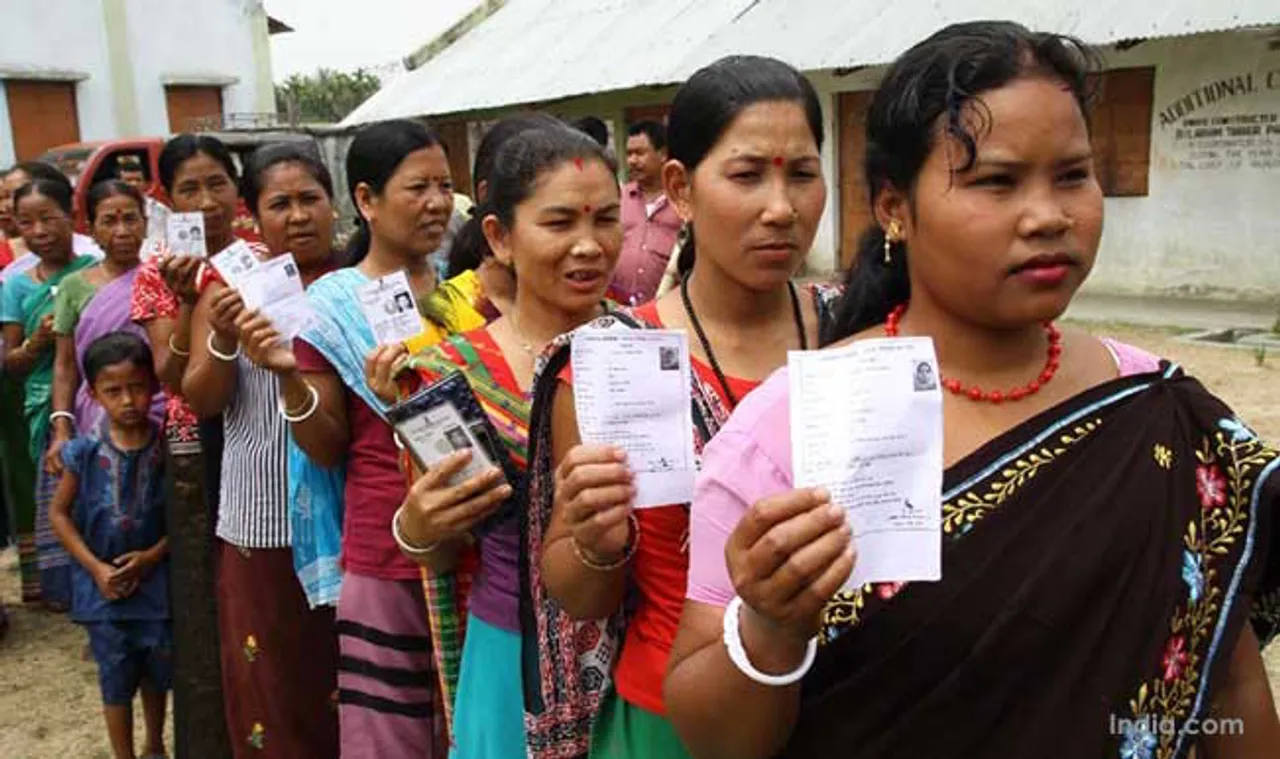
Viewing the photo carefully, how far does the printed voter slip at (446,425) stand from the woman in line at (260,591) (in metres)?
1.16

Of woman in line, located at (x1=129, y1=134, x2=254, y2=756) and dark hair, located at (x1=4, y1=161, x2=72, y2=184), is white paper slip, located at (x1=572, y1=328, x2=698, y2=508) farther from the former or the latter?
dark hair, located at (x1=4, y1=161, x2=72, y2=184)

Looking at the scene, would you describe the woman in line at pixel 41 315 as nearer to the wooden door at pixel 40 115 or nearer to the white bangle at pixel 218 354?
the white bangle at pixel 218 354

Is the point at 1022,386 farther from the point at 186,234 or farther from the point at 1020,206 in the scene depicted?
the point at 186,234

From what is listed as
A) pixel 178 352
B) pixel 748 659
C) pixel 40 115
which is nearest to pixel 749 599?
pixel 748 659

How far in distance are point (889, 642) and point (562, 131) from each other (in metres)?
1.42

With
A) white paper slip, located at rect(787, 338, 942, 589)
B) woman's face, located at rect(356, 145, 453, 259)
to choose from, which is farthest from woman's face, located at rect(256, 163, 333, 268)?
white paper slip, located at rect(787, 338, 942, 589)

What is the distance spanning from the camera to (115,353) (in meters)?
3.64

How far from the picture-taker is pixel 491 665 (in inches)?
85.0

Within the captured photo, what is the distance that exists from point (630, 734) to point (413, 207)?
1.60 metres

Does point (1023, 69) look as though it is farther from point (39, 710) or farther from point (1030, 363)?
point (39, 710)

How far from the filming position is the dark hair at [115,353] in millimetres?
3633

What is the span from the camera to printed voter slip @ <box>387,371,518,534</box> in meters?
1.92

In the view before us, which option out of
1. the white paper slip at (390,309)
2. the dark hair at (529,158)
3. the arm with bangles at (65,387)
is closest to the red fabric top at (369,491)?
the white paper slip at (390,309)

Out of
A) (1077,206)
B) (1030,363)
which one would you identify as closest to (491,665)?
(1030,363)
